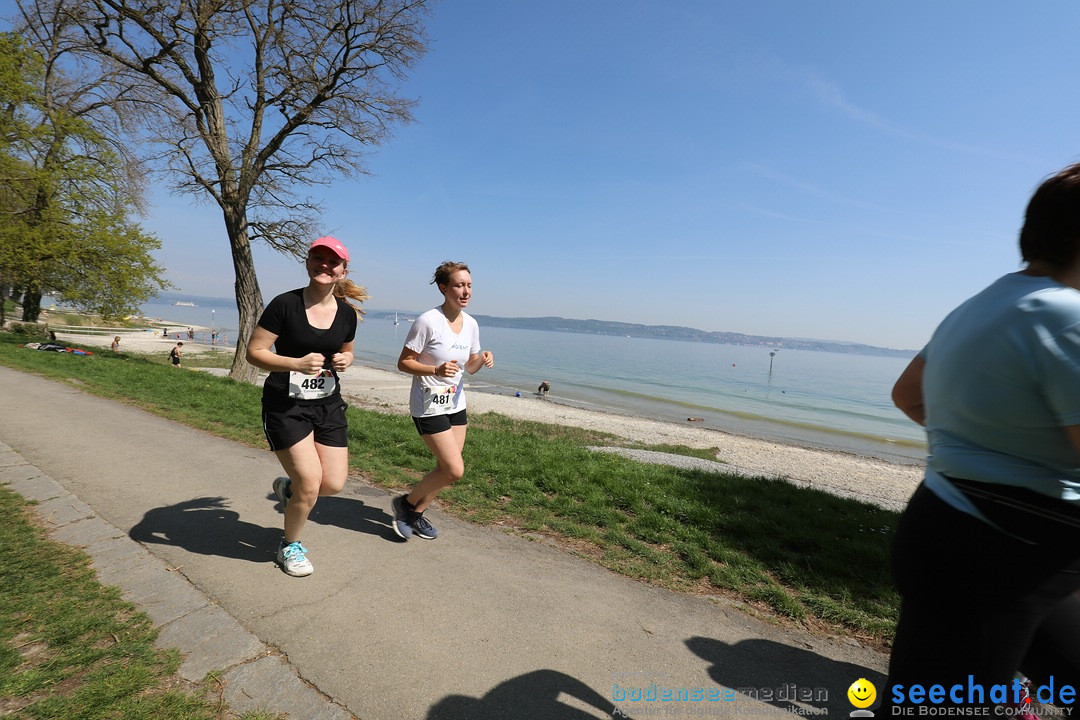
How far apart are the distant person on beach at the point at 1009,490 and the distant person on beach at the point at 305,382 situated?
2987 mm

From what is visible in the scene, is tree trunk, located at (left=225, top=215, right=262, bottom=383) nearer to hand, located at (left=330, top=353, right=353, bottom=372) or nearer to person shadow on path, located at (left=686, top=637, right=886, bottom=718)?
hand, located at (left=330, top=353, right=353, bottom=372)

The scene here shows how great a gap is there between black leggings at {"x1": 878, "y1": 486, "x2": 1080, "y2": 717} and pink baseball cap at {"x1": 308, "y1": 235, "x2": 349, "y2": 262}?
314 cm

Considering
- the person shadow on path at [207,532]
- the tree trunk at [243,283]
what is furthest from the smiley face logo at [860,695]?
the tree trunk at [243,283]

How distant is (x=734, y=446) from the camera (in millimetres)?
17719

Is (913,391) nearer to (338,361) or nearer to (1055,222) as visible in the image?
(1055,222)

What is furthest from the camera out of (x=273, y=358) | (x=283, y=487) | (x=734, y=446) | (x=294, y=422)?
(x=734, y=446)

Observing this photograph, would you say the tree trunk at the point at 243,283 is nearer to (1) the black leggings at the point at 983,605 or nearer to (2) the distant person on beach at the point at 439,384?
(2) the distant person on beach at the point at 439,384

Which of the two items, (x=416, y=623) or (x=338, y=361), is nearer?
(x=416, y=623)

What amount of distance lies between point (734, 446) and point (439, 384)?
1603cm

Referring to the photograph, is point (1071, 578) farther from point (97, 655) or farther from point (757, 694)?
point (97, 655)

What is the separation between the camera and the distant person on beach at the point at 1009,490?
123 cm

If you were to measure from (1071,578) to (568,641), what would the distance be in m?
2.07

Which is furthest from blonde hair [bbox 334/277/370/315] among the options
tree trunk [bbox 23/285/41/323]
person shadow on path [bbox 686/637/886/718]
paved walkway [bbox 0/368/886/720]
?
tree trunk [bbox 23/285/41/323]

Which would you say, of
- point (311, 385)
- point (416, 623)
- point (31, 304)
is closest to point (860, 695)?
point (416, 623)
